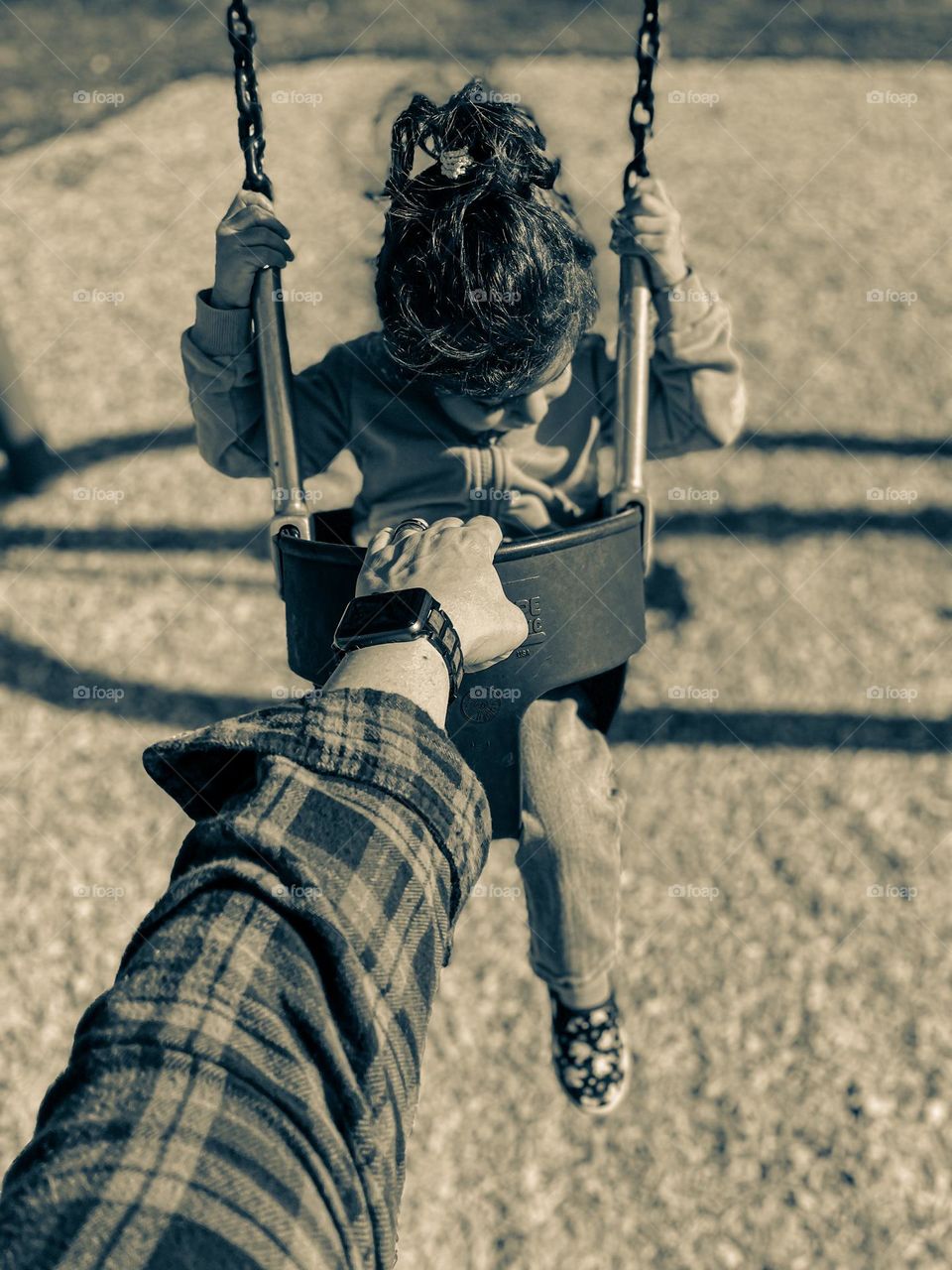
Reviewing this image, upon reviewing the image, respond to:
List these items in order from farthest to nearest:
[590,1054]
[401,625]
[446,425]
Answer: [590,1054] → [446,425] → [401,625]

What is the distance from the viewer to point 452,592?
1.03 metres

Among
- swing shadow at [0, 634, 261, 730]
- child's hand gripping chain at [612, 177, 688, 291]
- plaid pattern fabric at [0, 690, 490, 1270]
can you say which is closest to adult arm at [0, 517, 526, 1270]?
plaid pattern fabric at [0, 690, 490, 1270]

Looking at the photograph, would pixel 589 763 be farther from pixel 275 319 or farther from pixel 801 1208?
pixel 801 1208

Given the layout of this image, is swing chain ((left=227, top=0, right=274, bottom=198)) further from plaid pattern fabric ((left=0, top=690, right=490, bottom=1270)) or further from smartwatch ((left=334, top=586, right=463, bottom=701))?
plaid pattern fabric ((left=0, top=690, right=490, bottom=1270))

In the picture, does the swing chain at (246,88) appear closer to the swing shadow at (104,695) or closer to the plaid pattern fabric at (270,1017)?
the plaid pattern fabric at (270,1017)

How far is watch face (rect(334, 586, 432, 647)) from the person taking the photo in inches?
36.1

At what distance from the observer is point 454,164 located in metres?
1.34

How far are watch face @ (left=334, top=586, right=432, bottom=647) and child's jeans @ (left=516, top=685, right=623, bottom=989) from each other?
61 cm

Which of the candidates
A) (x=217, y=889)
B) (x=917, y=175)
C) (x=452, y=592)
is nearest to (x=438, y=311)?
(x=452, y=592)

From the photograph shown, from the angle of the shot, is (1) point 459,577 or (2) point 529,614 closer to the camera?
(1) point 459,577

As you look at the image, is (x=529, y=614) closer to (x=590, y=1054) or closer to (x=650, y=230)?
(x=650, y=230)

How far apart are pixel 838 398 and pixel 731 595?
0.87m

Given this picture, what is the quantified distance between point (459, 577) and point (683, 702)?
1622 millimetres

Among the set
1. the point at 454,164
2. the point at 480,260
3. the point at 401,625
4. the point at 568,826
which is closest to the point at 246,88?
the point at 454,164
